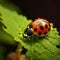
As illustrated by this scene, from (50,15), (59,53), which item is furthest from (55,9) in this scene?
(59,53)

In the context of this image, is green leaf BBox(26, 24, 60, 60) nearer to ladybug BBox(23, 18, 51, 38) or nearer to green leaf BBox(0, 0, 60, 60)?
green leaf BBox(0, 0, 60, 60)

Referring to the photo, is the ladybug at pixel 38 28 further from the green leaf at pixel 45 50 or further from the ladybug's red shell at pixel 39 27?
the green leaf at pixel 45 50

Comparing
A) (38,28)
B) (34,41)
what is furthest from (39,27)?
(34,41)

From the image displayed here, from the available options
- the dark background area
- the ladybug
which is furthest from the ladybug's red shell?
the dark background area

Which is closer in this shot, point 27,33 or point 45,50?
point 45,50

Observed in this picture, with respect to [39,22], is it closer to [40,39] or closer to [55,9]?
[40,39]

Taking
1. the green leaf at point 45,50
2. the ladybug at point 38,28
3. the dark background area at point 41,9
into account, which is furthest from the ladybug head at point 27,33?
the dark background area at point 41,9

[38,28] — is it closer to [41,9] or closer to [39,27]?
[39,27]

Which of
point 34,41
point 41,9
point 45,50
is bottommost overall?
point 45,50

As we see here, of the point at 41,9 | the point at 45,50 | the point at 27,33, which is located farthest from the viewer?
the point at 41,9
